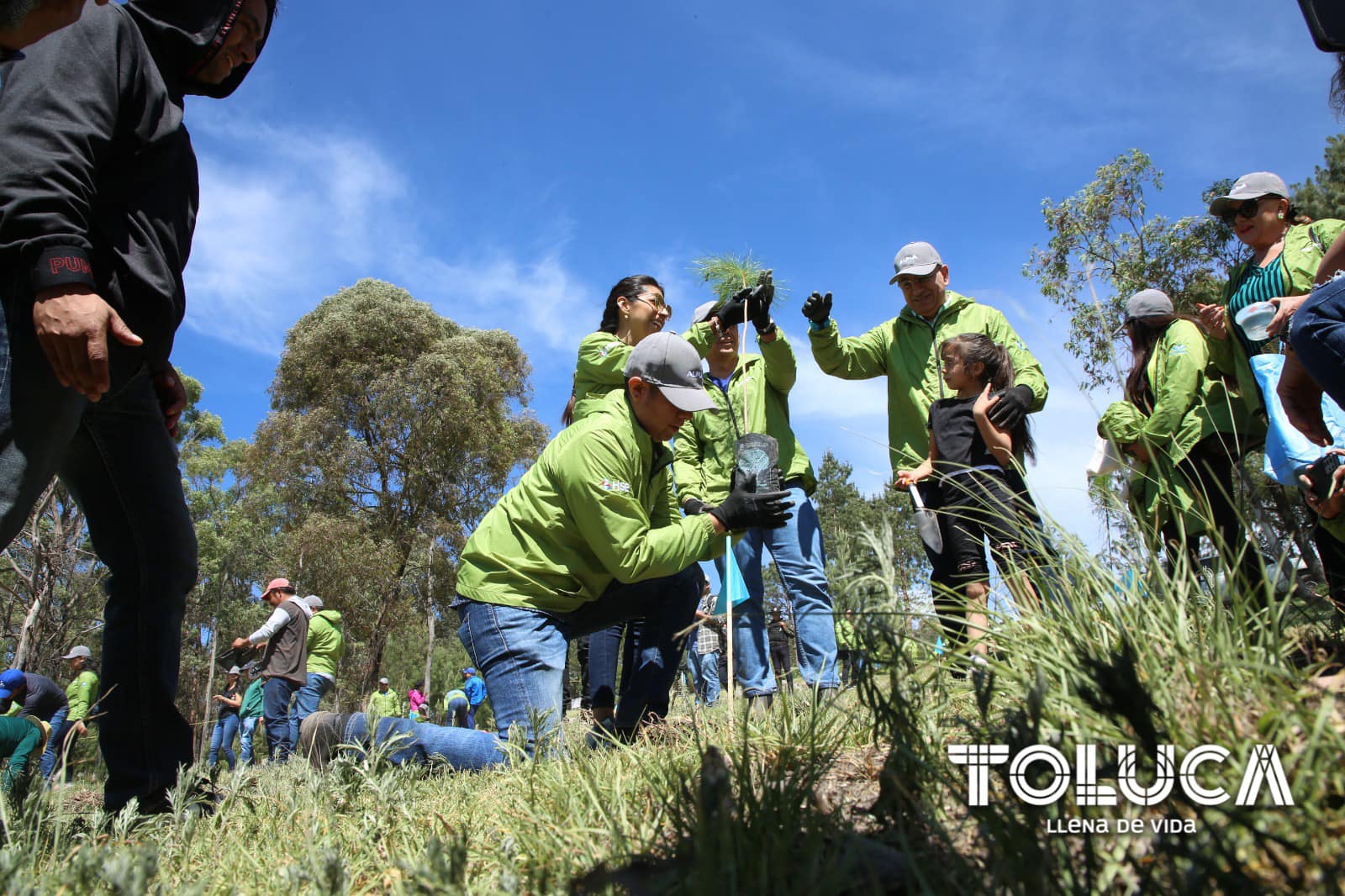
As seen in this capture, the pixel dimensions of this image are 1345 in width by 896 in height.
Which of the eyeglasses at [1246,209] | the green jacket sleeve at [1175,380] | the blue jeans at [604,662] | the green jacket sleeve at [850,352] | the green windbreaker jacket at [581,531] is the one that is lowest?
the blue jeans at [604,662]

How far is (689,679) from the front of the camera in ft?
10.2

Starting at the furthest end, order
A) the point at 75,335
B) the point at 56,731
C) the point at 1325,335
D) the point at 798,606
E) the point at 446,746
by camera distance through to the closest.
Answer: the point at 56,731 → the point at 798,606 → the point at 446,746 → the point at 1325,335 → the point at 75,335

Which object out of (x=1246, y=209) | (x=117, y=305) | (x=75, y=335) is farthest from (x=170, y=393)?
(x=1246, y=209)

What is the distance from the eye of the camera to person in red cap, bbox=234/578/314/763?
888cm

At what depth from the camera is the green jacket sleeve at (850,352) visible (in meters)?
4.63

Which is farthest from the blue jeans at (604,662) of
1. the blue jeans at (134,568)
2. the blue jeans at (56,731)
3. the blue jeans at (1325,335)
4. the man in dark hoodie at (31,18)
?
the blue jeans at (56,731)

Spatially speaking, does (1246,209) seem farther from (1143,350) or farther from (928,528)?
(928,528)

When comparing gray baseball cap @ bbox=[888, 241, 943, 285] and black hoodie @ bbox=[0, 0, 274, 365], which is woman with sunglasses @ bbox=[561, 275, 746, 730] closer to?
gray baseball cap @ bbox=[888, 241, 943, 285]

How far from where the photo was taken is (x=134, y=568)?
2389 mm

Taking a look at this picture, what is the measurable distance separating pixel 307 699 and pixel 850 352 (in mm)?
7666

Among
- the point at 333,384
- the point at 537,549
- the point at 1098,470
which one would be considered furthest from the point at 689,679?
the point at 333,384

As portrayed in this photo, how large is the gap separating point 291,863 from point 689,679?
1837 mm

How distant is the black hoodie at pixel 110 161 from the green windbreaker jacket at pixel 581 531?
1.34m

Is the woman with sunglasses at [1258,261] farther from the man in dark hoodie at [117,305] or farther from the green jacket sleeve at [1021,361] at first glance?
the man in dark hoodie at [117,305]
